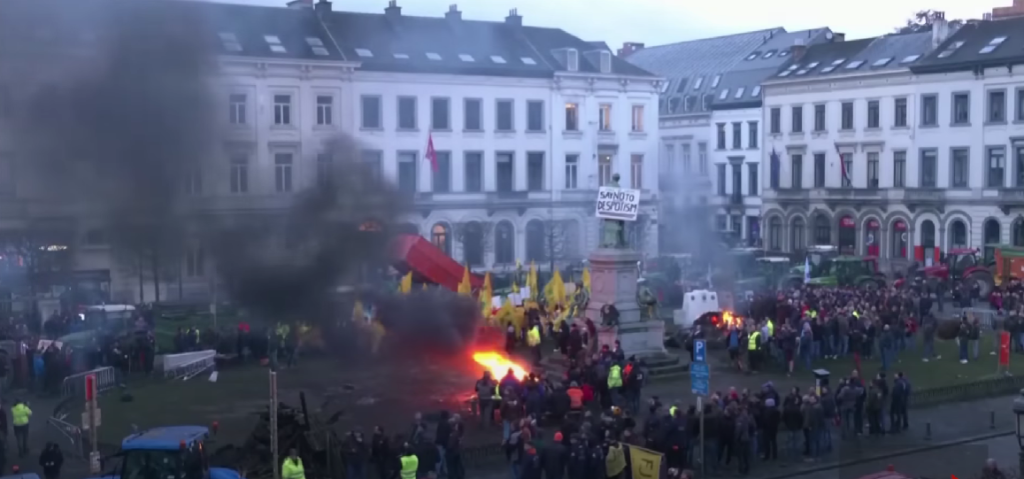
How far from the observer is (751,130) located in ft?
199

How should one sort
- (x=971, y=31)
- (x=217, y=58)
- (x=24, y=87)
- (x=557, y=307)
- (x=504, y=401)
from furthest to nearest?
1. (x=971, y=31)
2. (x=557, y=307)
3. (x=504, y=401)
4. (x=217, y=58)
5. (x=24, y=87)

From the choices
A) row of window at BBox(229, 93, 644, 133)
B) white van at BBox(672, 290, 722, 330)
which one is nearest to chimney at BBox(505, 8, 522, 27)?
row of window at BBox(229, 93, 644, 133)

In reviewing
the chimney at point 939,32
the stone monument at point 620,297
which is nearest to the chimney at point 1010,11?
the chimney at point 939,32

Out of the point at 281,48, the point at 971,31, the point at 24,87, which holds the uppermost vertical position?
the point at 971,31

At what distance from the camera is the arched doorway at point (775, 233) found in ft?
191

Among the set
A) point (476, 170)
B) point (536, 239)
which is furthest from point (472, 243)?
point (536, 239)

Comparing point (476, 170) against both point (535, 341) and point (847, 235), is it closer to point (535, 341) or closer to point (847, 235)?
point (535, 341)

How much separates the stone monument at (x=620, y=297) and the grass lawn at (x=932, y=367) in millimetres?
3620

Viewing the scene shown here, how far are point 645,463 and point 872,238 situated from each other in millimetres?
40956

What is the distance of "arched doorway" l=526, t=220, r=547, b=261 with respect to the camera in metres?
46.1

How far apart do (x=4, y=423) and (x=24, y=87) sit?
6.70 m

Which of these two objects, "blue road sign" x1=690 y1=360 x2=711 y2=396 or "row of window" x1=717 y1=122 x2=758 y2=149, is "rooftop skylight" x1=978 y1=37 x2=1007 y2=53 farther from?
"blue road sign" x1=690 y1=360 x2=711 y2=396

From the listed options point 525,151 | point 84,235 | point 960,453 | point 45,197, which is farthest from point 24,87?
point 525,151

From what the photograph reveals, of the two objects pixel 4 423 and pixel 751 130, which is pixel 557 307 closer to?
pixel 4 423
